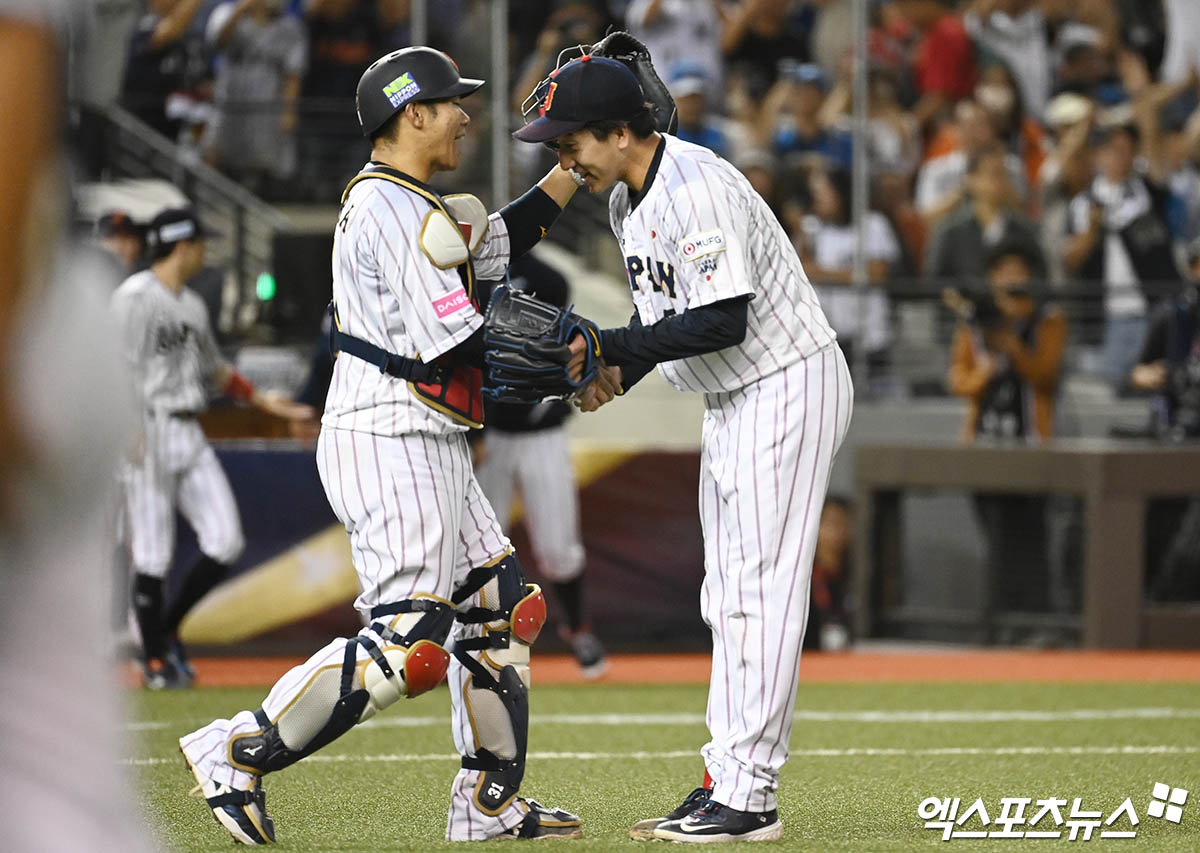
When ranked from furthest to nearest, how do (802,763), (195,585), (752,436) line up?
1. (195,585)
2. (802,763)
3. (752,436)

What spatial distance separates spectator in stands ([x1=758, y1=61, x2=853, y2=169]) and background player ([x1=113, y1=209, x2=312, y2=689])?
549 centimetres

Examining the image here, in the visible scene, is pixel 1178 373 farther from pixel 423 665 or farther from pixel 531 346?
pixel 423 665

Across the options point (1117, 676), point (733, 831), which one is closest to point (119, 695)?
point (733, 831)

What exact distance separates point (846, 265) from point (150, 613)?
579cm

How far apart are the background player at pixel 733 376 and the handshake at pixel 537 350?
2.4 inches

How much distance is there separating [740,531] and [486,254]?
102cm

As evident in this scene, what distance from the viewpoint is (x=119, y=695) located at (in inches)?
81.4

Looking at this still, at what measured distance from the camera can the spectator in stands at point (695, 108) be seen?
1254 centimetres

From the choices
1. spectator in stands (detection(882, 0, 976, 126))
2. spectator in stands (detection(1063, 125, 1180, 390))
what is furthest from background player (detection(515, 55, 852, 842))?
spectator in stands (detection(882, 0, 976, 126))

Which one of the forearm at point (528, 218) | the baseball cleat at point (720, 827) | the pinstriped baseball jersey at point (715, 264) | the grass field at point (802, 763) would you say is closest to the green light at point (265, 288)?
the grass field at point (802, 763)

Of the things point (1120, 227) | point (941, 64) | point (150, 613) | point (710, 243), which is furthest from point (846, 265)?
point (710, 243)

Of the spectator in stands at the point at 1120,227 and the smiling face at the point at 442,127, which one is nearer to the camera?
the smiling face at the point at 442,127

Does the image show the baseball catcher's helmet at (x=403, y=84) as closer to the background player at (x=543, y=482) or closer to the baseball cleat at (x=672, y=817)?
the baseball cleat at (x=672, y=817)

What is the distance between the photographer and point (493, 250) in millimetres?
4668
